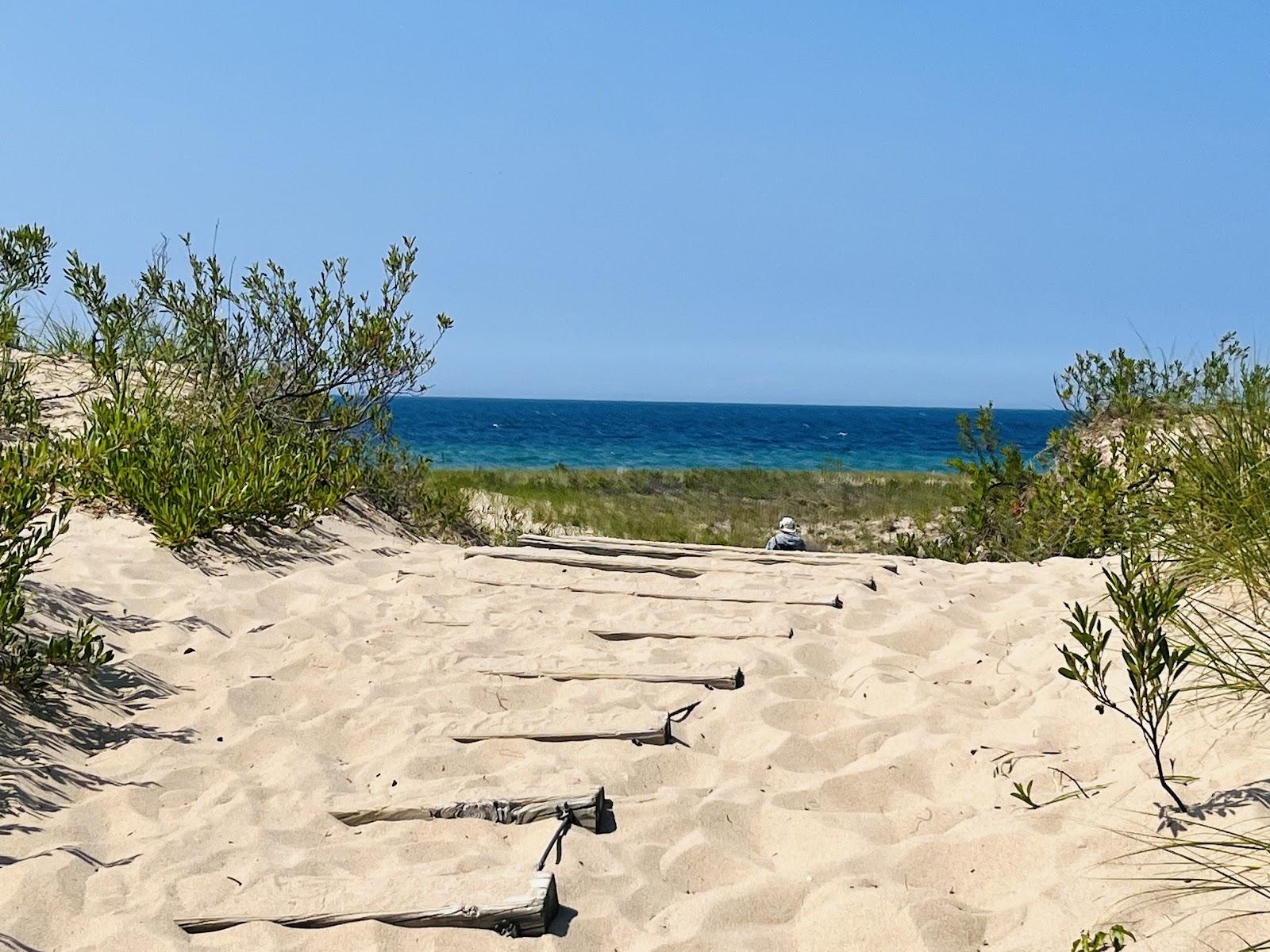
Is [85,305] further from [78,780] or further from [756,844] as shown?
[756,844]

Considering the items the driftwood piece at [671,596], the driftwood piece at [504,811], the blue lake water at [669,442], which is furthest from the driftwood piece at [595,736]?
the blue lake water at [669,442]

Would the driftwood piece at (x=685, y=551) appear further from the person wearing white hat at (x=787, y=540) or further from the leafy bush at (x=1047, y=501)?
the leafy bush at (x=1047, y=501)

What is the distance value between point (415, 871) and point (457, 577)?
3.62m

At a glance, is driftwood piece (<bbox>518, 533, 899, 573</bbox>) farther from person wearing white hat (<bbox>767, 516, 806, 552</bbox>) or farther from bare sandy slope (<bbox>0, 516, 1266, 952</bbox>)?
bare sandy slope (<bbox>0, 516, 1266, 952</bbox>)

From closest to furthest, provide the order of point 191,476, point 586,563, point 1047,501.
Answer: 1. point 191,476
2. point 586,563
3. point 1047,501

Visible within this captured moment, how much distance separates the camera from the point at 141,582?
548 centimetres

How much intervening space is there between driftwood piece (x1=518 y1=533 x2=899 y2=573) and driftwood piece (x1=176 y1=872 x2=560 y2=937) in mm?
4461

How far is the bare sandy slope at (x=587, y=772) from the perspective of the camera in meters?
2.65

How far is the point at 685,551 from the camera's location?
723cm

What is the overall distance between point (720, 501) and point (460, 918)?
1600cm

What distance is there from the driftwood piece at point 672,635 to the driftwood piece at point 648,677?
0.63 metres

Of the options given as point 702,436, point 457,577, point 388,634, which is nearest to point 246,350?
point 457,577

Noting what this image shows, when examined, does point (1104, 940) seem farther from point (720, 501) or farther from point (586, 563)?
point (720, 501)

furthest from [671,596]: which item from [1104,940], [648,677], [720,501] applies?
[720,501]
